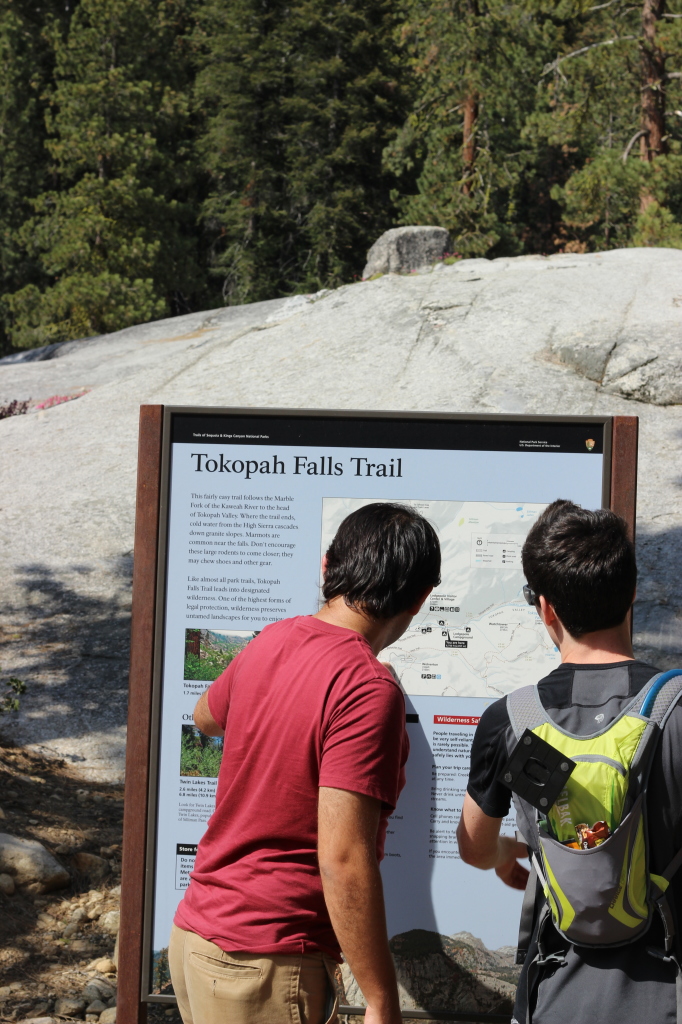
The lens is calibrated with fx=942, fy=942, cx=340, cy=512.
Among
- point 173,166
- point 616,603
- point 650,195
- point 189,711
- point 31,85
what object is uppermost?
point 31,85

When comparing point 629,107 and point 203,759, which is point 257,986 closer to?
point 203,759

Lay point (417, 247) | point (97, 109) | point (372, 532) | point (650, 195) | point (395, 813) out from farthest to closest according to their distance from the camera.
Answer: point (97, 109) → point (650, 195) → point (417, 247) → point (395, 813) → point (372, 532)

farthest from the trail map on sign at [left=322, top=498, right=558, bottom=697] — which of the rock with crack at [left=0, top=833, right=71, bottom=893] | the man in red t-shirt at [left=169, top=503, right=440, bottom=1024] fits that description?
the rock with crack at [left=0, top=833, right=71, bottom=893]

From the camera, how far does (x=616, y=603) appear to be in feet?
5.90

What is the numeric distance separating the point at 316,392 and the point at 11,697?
4.52m

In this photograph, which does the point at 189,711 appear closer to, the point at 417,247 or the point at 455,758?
the point at 455,758

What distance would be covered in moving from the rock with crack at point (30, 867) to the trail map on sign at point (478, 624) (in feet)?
6.93

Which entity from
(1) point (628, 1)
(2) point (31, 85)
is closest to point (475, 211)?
(1) point (628, 1)

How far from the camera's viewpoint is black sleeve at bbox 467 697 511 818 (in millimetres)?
1793

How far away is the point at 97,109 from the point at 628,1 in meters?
14.0

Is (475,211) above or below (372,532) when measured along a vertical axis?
above

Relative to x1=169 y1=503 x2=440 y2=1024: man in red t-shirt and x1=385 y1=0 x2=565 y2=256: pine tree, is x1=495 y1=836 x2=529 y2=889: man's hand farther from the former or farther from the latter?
x1=385 y1=0 x2=565 y2=256: pine tree

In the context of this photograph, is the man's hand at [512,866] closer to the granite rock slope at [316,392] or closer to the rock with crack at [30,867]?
the rock with crack at [30,867]

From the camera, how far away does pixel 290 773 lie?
1.83 meters
